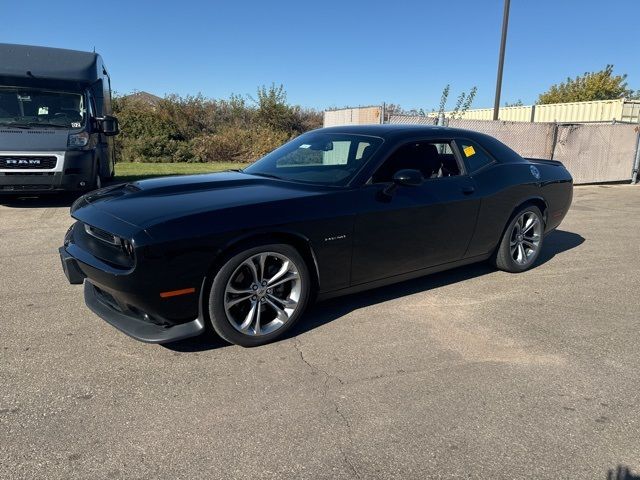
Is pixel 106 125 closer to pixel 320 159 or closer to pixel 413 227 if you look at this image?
pixel 320 159

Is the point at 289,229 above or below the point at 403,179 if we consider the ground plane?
below

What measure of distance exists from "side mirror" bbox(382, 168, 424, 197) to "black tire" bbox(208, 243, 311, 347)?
0.94 m

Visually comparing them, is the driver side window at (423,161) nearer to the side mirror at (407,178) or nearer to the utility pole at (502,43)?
the side mirror at (407,178)

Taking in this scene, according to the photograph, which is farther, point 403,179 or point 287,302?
point 403,179

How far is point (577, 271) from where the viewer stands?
5629 millimetres

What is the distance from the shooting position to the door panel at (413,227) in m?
3.93

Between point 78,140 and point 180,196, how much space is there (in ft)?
20.3

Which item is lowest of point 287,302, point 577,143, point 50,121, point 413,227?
point 287,302

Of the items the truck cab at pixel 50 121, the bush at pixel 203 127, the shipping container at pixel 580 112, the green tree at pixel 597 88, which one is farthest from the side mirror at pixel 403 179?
the green tree at pixel 597 88

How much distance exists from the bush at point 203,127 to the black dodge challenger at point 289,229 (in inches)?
640

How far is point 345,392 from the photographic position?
2988 millimetres

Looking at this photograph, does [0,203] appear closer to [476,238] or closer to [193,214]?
[193,214]


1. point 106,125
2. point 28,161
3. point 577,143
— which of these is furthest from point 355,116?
point 28,161

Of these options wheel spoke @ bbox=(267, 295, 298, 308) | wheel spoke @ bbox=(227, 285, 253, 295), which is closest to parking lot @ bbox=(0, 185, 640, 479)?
wheel spoke @ bbox=(267, 295, 298, 308)
